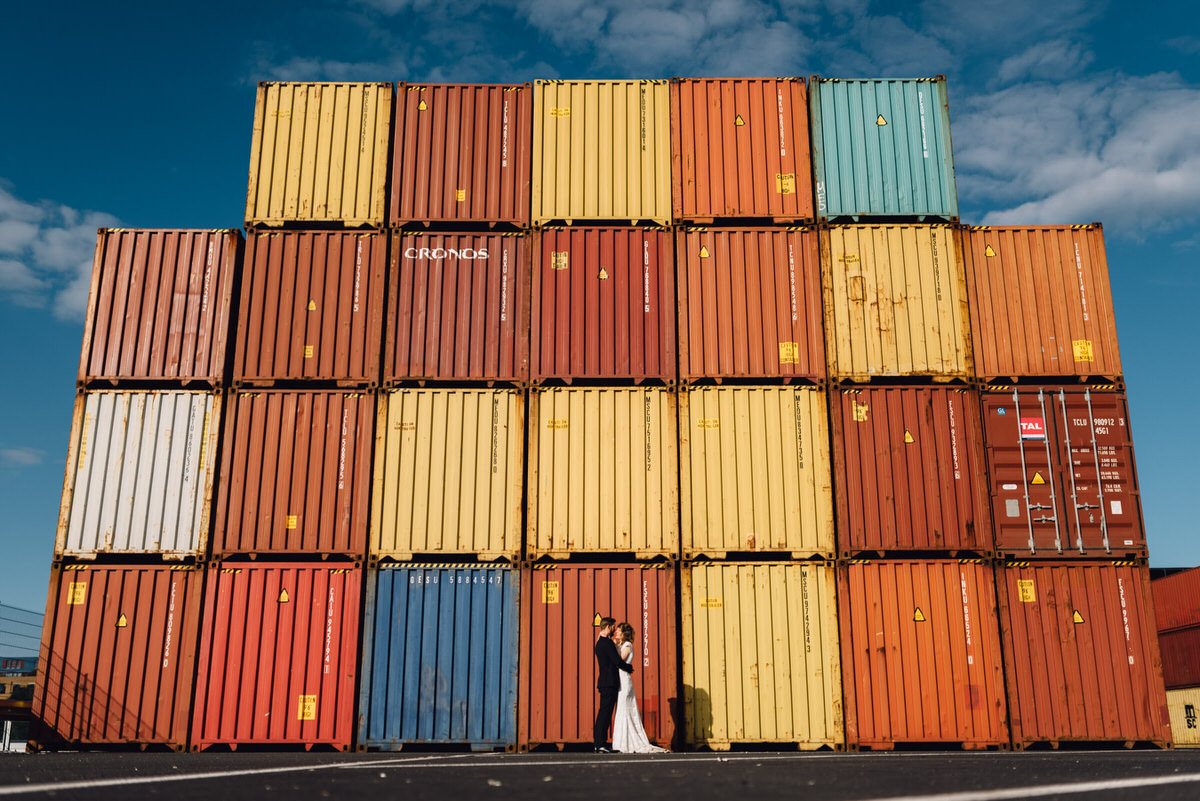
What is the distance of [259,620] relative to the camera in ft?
43.0

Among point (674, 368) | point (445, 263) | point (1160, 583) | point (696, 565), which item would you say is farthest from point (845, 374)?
point (1160, 583)

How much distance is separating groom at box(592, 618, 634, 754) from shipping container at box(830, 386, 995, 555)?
3.95 metres

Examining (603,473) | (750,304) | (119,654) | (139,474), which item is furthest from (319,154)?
(119,654)

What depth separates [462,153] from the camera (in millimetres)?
15328

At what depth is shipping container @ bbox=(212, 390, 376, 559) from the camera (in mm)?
13500

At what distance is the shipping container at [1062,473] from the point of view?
1348 cm

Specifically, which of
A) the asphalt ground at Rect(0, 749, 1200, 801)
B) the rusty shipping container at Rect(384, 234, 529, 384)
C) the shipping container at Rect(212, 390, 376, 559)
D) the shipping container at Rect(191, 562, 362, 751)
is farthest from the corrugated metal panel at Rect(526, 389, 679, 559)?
the asphalt ground at Rect(0, 749, 1200, 801)

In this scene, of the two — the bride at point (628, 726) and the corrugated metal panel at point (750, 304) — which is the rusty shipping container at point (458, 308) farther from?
the bride at point (628, 726)

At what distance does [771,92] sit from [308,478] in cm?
1017

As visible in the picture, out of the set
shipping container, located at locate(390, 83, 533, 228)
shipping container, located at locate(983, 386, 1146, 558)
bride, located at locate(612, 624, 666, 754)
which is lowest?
bride, located at locate(612, 624, 666, 754)

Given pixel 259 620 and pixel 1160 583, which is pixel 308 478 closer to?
pixel 259 620

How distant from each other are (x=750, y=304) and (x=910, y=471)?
3.61 m

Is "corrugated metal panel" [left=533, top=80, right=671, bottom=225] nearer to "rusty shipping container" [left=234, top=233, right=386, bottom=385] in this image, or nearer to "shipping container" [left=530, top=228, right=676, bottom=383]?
"shipping container" [left=530, top=228, right=676, bottom=383]

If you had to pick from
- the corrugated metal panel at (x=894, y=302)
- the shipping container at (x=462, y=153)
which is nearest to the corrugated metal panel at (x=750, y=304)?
the corrugated metal panel at (x=894, y=302)
